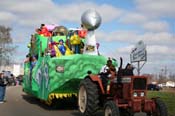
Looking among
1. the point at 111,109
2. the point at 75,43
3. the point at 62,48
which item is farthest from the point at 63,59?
the point at 111,109

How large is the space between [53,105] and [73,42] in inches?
112

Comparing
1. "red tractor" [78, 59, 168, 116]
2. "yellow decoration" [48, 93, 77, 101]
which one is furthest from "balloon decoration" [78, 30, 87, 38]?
"red tractor" [78, 59, 168, 116]

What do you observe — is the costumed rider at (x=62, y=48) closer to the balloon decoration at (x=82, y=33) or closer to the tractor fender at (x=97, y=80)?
the balloon decoration at (x=82, y=33)

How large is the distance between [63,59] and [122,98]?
4.24 metres

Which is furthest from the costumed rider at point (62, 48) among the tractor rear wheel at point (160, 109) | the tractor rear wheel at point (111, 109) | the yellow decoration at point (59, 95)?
the tractor rear wheel at point (160, 109)

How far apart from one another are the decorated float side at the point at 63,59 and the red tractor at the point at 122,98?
262 cm

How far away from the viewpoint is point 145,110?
41.9 feet

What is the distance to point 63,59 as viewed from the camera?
16.7m

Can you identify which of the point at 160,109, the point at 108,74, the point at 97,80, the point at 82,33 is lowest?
the point at 160,109

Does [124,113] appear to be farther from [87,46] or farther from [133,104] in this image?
[87,46]

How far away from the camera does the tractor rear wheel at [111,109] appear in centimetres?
1202

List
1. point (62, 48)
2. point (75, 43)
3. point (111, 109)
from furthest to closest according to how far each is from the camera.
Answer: point (75, 43) < point (62, 48) < point (111, 109)

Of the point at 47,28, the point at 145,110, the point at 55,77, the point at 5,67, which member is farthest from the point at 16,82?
the point at 145,110

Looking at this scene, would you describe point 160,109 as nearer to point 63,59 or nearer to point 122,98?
point 122,98
